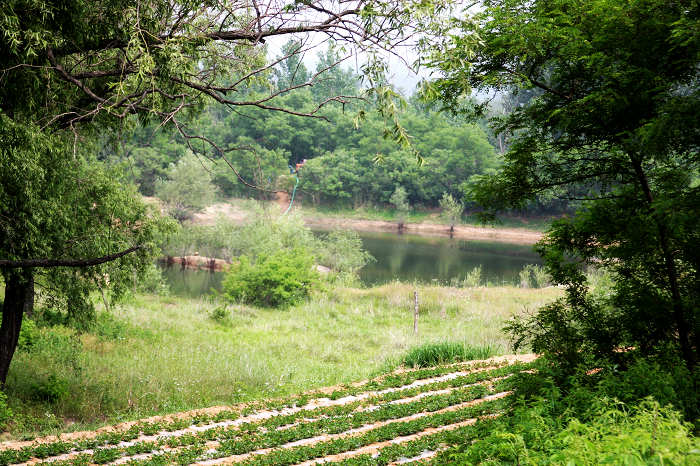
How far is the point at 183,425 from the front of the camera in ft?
25.9

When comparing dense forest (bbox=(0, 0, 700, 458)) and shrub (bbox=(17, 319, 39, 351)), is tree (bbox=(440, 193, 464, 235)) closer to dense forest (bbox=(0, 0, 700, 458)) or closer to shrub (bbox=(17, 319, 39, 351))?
dense forest (bbox=(0, 0, 700, 458))

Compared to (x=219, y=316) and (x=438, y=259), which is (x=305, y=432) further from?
(x=438, y=259)

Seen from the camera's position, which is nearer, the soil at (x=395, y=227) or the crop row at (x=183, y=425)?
the crop row at (x=183, y=425)

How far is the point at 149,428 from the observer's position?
7.63 m

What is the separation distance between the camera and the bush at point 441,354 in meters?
12.4

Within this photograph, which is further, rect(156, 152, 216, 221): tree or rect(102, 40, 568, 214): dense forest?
rect(102, 40, 568, 214): dense forest

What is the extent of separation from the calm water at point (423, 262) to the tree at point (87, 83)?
1899 cm

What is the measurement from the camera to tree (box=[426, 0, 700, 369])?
18.3 feet

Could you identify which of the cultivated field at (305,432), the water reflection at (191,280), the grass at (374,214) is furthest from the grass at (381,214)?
the cultivated field at (305,432)

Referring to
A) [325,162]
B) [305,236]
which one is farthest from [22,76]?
[325,162]

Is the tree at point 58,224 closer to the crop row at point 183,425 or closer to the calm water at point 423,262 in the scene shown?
the crop row at point 183,425

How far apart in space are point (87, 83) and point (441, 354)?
9.15 m

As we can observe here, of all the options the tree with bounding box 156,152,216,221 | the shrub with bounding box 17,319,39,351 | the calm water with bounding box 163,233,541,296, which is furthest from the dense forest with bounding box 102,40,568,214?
the shrub with bounding box 17,319,39,351

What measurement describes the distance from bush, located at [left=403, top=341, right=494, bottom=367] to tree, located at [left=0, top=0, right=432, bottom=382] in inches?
267
